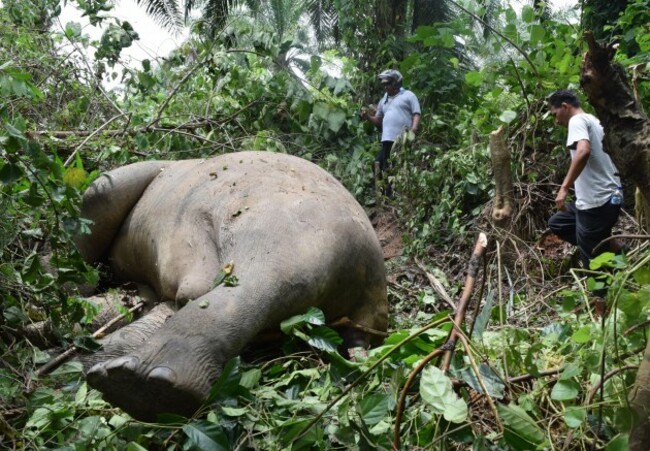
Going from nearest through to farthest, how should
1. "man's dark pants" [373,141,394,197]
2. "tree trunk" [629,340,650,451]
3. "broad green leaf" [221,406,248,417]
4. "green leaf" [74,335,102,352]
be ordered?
1. "tree trunk" [629,340,650,451]
2. "broad green leaf" [221,406,248,417]
3. "green leaf" [74,335,102,352]
4. "man's dark pants" [373,141,394,197]

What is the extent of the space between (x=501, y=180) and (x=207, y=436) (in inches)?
142

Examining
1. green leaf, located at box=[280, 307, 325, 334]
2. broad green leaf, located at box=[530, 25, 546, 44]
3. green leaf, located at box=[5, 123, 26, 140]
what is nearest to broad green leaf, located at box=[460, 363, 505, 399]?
green leaf, located at box=[280, 307, 325, 334]

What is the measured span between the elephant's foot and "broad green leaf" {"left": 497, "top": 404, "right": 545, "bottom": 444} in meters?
1.16

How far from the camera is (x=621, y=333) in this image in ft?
7.46

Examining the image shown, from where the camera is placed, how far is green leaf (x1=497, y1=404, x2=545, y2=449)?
2088 millimetres

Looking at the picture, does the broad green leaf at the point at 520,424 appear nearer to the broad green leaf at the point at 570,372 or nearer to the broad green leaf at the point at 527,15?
the broad green leaf at the point at 570,372

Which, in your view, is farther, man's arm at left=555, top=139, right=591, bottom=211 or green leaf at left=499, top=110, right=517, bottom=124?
green leaf at left=499, top=110, right=517, bottom=124

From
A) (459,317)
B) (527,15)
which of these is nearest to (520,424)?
(459,317)

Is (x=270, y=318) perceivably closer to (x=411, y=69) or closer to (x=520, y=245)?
(x=520, y=245)

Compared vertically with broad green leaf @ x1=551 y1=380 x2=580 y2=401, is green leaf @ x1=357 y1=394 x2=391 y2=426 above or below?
below

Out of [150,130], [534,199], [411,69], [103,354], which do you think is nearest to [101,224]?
[150,130]

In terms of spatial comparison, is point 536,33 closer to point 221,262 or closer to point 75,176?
point 221,262

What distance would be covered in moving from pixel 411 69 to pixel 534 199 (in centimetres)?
364

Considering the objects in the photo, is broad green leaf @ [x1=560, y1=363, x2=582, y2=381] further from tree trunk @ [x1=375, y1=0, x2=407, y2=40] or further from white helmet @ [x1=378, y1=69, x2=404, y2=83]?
tree trunk @ [x1=375, y1=0, x2=407, y2=40]
